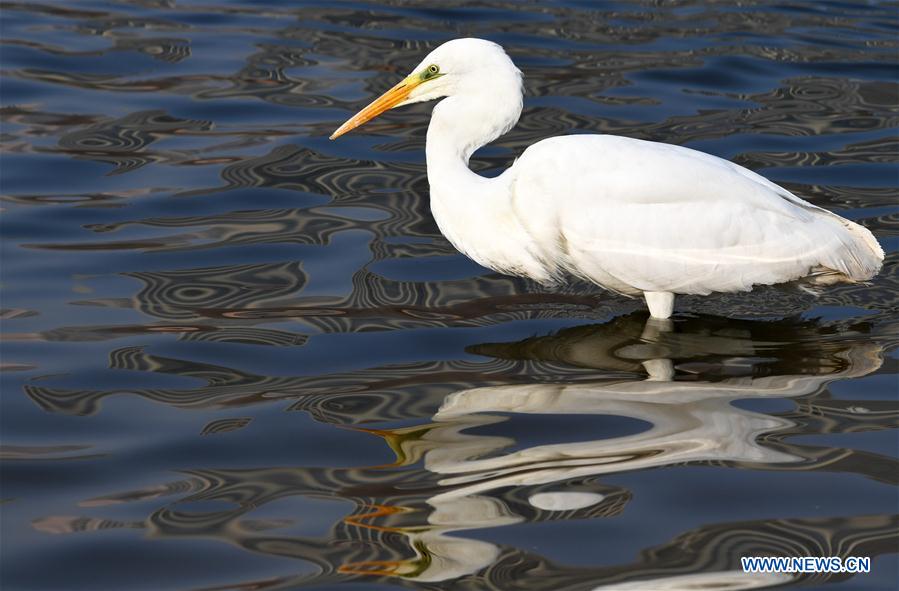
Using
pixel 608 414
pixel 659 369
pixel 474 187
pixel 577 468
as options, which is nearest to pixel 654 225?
pixel 659 369

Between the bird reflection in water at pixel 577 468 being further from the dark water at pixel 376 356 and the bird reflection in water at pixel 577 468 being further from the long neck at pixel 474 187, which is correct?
the long neck at pixel 474 187

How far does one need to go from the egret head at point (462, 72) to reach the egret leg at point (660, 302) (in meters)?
1.23

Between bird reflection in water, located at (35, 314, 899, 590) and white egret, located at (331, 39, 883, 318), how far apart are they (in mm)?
366

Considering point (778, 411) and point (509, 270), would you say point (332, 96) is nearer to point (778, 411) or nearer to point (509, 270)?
point (509, 270)

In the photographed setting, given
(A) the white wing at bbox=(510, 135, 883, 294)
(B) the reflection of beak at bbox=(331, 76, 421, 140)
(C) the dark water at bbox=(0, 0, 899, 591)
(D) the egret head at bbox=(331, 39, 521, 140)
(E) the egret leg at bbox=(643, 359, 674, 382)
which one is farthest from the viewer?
(B) the reflection of beak at bbox=(331, 76, 421, 140)

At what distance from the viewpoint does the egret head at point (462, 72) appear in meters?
6.46

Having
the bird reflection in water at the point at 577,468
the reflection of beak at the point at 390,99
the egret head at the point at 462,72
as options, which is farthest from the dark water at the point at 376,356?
the egret head at the point at 462,72

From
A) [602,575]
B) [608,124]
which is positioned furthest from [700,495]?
[608,124]

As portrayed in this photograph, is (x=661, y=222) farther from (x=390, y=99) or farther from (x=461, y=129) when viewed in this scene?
(x=390, y=99)

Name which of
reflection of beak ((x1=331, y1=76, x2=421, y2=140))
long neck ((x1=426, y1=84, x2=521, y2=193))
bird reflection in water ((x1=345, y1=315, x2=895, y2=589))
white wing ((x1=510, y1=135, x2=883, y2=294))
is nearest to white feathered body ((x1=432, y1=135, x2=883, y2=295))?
white wing ((x1=510, y1=135, x2=883, y2=294))

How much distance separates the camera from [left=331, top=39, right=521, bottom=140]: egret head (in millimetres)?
6465

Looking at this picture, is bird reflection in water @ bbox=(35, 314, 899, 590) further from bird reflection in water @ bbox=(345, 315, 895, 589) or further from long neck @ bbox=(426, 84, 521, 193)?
long neck @ bbox=(426, 84, 521, 193)

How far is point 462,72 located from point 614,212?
1.04 m

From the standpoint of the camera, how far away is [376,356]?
636 cm
